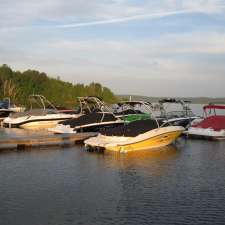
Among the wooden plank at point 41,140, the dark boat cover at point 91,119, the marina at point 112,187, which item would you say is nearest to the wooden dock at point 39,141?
the wooden plank at point 41,140

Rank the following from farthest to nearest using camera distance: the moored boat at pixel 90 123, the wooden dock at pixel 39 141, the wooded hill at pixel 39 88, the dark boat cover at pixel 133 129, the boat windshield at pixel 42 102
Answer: the wooded hill at pixel 39 88, the boat windshield at pixel 42 102, the moored boat at pixel 90 123, the wooden dock at pixel 39 141, the dark boat cover at pixel 133 129

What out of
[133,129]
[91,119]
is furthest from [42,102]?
[133,129]

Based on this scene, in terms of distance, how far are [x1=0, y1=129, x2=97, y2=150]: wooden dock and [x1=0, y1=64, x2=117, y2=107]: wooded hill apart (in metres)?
54.5

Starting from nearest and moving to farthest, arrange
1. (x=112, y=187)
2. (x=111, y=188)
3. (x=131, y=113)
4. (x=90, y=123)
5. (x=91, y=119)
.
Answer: (x=111, y=188) < (x=112, y=187) < (x=90, y=123) < (x=91, y=119) < (x=131, y=113)

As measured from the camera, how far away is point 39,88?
99.2 metres

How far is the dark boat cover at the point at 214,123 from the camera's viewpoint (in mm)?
35022

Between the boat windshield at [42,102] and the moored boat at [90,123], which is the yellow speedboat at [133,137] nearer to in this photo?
the moored boat at [90,123]

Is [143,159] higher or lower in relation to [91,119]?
lower

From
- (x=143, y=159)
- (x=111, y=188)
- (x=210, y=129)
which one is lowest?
(x=111, y=188)

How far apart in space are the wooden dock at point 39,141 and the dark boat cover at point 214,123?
8.39 m

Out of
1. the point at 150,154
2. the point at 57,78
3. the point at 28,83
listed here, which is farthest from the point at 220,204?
the point at 57,78

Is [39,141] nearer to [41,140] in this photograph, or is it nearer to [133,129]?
[41,140]

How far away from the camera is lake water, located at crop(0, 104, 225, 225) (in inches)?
578

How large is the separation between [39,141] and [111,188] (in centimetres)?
1335
